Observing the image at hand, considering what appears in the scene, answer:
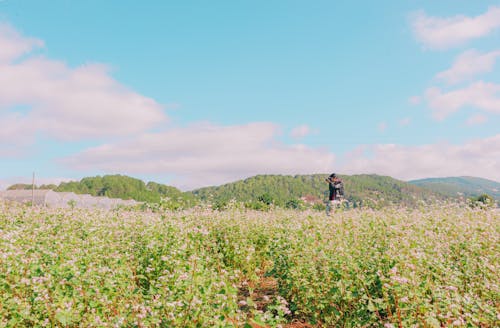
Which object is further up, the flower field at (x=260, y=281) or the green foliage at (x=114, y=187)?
the green foliage at (x=114, y=187)

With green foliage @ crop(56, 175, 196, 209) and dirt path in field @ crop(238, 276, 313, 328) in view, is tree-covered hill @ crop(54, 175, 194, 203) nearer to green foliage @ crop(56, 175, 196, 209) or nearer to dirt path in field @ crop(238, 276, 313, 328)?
green foliage @ crop(56, 175, 196, 209)

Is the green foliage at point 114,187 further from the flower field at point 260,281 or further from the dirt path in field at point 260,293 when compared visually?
the flower field at point 260,281

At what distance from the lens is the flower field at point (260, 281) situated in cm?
438

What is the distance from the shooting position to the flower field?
4383 millimetres

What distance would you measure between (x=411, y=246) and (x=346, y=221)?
3920 mm

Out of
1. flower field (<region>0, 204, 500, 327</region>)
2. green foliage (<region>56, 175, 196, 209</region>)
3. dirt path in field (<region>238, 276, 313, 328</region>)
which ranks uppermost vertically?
green foliage (<region>56, 175, 196, 209</region>)

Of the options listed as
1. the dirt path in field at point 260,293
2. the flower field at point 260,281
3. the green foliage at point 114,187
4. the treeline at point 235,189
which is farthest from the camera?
the green foliage at point 114,187

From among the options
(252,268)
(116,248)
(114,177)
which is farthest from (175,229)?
(114,177)

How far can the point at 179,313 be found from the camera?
4.23 m

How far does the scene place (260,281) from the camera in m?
9.67

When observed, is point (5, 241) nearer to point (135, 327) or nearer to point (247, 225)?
point (135, 327)

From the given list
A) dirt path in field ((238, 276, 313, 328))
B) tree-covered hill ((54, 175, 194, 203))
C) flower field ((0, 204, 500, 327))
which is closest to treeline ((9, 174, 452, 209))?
tree-covered hill ((54, 175, 194, 203))

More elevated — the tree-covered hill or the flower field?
the tree-covered hill

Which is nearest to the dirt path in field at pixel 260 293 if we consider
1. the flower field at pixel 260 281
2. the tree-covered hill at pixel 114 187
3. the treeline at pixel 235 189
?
the flower field at pixel 260 281
